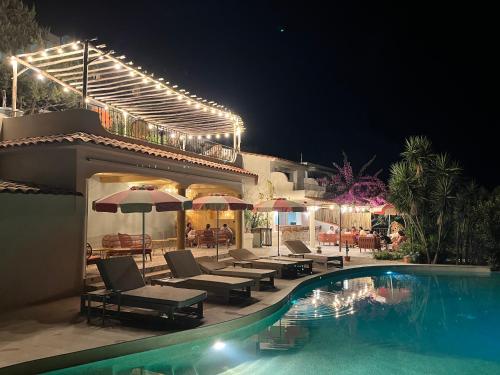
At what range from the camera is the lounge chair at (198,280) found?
10115 mm

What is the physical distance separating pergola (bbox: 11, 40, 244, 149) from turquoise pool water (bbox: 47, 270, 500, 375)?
7.76 m

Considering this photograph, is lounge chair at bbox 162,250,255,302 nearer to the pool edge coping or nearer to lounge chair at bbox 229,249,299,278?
the pool edge coping

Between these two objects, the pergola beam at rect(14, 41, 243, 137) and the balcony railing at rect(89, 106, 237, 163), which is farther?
the balcony railing at rect(89, 106, 237, 163)

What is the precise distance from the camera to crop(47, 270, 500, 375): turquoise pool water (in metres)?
A: 7.23

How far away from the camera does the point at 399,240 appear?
21.9 metres

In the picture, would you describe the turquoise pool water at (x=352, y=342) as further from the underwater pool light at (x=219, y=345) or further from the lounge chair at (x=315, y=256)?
the lounge chair at (x=315, y=256)

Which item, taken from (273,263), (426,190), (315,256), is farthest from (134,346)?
(426,190)

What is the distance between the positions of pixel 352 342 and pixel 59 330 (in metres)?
5.57

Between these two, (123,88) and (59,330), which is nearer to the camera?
(59,330)

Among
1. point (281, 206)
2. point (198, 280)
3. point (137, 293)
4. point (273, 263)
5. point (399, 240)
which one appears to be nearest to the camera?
point (137, 293)

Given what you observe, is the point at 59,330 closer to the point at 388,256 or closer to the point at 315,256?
the point at 315,256

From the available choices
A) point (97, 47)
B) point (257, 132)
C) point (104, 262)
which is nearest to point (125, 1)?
point (97, 47)

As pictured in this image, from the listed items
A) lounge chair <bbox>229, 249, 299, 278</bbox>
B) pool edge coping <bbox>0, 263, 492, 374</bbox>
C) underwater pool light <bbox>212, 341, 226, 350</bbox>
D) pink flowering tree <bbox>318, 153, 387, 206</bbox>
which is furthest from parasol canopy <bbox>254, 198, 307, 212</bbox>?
pink flowering tree <bbox>318, 153, 387, 206</bbox>

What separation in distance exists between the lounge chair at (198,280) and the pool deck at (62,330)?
1.20 feet
